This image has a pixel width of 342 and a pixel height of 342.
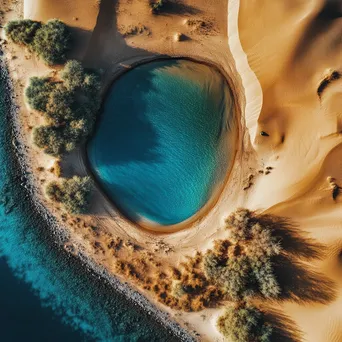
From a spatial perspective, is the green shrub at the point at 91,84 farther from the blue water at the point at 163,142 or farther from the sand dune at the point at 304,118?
the sand dune at the point at 304,118

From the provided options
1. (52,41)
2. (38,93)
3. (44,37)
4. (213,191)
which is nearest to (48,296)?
(213,191)

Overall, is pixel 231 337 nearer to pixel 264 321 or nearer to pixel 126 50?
pixel 264 321

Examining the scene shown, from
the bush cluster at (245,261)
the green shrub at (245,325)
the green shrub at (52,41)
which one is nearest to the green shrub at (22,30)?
the green shrub at (52,41)

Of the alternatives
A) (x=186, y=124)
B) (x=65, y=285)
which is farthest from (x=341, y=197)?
(x=65, y=285)

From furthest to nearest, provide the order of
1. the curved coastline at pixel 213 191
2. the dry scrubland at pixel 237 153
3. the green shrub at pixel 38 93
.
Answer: the curved coastline at pixel 213 191 → the green shrub at pixel 38 93 → the dry scrubland at pixel 237 153

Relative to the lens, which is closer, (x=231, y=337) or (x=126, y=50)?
(x=231, y=337)

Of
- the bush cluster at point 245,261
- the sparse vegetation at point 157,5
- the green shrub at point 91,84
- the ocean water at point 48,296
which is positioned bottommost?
the ocean water at point 48,296
